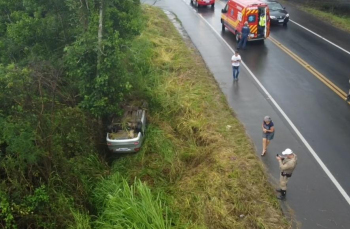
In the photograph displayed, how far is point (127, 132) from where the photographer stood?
1168 cm

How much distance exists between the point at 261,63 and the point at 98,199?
37.9ft

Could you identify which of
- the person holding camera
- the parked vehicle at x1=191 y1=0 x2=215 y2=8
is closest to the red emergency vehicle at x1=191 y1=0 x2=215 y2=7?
the parked vehicle at x1=191 y1=0 x2=215 y2=8

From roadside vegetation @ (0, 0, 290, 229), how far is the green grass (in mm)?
13575

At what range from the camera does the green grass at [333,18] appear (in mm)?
24141

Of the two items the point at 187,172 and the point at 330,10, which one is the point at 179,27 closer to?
the point at 330,10

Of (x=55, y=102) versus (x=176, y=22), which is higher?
(x=55, y=102)

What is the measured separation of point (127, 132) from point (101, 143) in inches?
34.0

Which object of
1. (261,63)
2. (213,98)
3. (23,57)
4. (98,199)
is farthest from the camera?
(261,63)

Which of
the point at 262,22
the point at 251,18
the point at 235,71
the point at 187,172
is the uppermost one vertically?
the point at 251,18

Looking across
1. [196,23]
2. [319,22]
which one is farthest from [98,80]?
[319,22]

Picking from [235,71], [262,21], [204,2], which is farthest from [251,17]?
[204,2]

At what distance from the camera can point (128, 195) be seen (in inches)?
354

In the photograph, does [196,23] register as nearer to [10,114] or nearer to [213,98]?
[213,98]

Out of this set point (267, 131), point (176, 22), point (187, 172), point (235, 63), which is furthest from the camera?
point (176, 22)
